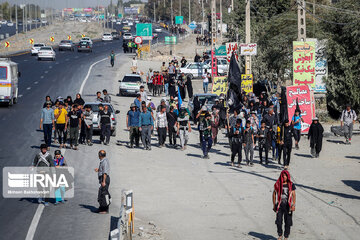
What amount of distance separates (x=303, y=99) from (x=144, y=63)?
42.2m

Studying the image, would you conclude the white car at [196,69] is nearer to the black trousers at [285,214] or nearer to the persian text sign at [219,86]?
the persian text sign at [219,86]

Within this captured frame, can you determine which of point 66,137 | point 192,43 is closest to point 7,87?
point 66,137

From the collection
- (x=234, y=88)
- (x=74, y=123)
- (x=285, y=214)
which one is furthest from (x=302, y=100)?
(x=285, y=214)

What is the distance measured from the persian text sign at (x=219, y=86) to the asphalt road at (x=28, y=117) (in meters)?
9.28

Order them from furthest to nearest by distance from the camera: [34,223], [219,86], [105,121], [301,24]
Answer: [219,86] < [301,24] < [105,121] < [34,223]

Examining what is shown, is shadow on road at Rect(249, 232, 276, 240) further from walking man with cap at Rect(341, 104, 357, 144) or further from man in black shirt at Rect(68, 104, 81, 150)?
walking man with cap at Rect(341, 104, 357, 144)

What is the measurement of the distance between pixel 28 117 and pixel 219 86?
32.9 ft

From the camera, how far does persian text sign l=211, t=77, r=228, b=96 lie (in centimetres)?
3609

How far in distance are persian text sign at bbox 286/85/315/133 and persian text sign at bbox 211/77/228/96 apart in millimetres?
8944

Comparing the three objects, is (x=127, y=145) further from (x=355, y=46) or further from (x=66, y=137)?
(x=355, y=46)

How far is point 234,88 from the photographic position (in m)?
29.1

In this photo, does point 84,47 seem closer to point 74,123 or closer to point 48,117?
point 74,123

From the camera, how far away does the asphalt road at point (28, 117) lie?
15442 mm

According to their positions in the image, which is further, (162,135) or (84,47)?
(84,47)
